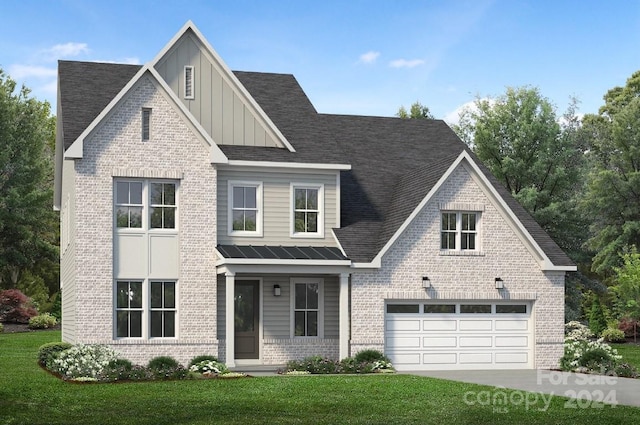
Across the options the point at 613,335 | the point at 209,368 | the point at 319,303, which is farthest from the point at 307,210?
the point at 613,335

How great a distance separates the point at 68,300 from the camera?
98.0 ft

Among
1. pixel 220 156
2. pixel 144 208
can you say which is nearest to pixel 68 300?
pixel 144 208

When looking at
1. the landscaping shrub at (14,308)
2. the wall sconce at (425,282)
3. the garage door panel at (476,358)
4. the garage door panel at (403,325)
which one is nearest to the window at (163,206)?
the garage door panel at (403,325)

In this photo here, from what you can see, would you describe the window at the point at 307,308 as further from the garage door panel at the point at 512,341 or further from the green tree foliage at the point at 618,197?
the green tree foliage at the point at 618,197

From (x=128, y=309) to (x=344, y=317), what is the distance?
6001 millimetres

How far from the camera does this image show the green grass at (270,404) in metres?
17.3

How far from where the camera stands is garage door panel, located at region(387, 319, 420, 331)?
2816 centimetres

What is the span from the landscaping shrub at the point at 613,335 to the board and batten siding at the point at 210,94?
20.4 m

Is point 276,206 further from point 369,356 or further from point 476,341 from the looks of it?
point 476,341

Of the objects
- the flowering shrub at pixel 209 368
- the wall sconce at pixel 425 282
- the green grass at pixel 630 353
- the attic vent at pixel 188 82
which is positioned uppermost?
the attic vent at pixel 188 82

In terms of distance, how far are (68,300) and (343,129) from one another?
440 inches

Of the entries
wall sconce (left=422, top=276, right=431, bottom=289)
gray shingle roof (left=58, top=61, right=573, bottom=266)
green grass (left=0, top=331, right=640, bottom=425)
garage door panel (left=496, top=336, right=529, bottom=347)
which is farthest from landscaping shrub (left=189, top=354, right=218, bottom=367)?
garage door panel (left=496, top=336, right=529, bottom=347)

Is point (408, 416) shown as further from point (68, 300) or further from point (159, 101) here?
point (68, 300)

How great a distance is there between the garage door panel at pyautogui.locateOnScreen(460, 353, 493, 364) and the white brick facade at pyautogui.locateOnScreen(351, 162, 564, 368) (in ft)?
4.73
